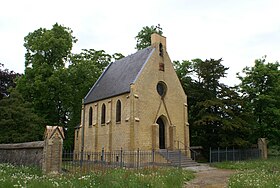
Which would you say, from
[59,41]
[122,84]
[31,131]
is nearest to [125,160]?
[122,84]

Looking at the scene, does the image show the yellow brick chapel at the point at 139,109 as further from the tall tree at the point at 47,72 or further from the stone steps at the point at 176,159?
the tall tree at the point at 47,72

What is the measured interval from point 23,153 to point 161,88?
14.8m

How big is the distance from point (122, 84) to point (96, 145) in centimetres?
702

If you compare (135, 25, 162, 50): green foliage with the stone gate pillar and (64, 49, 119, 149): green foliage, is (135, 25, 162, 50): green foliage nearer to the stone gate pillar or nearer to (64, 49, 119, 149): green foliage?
(64, 49, 119, 149): green foliage

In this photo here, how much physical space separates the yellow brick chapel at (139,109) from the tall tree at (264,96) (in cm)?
831

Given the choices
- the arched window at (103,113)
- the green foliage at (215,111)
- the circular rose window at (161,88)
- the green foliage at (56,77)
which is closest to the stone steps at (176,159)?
the green foliage at (215,111)

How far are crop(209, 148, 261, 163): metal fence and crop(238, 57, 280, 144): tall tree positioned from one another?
3.28m

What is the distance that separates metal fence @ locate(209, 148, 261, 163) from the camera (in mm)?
25966

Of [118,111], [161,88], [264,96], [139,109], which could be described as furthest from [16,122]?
[264,96]

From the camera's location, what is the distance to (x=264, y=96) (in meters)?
29.8

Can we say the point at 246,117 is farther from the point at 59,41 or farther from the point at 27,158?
the point at 59,41

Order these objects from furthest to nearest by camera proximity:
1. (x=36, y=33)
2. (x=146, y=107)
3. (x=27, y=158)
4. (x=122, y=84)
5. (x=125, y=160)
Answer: (x=36, y=33), (x=122, y=84), (x=146, y=107), (x=125, y=160), (x=27, y=158)

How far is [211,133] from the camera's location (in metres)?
28.9

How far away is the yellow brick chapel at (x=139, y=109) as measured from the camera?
25.0 m
